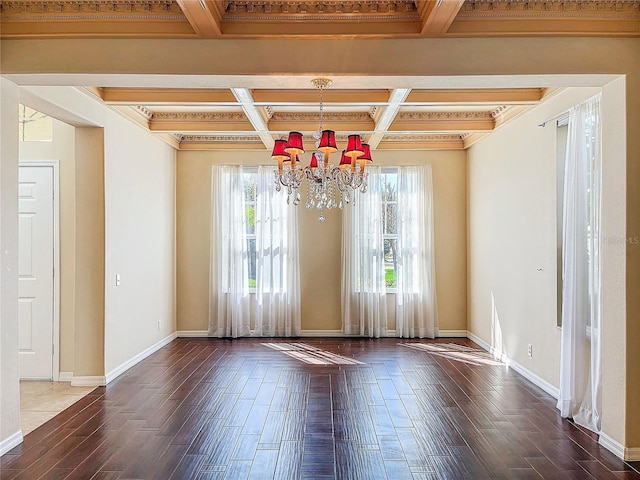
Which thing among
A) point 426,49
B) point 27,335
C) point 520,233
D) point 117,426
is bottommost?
point 117,426

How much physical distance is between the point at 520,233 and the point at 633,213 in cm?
195

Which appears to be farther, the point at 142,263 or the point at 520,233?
the point at 142,263

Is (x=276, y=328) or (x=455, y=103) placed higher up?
(x=455, y=103)

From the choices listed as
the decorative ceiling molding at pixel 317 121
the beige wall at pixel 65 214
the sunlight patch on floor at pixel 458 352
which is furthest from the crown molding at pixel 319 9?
the sunlight patch on floor at pixel 458 352

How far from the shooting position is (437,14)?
2754 millimetres

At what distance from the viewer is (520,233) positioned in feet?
16.2

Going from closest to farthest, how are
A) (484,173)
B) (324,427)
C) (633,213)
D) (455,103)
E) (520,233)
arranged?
(633,213)
(324,427)
(455,103)
(520,233)
(484,173)

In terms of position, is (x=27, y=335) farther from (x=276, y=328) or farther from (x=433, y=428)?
(x=433, y=428)

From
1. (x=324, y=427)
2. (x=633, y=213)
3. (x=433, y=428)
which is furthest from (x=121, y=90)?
(x=633, y=213)

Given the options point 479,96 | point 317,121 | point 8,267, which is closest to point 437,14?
point 479,96

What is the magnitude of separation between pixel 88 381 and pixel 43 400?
446 mm

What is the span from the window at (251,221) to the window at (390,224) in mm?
1924

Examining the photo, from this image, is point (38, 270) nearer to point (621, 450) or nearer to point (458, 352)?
point (458, 352)

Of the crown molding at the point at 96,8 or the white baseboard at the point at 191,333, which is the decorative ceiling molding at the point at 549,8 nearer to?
the crown molding at the point at 96,8
